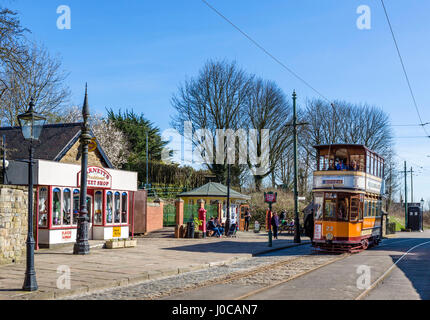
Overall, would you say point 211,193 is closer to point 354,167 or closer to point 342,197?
point 354,167

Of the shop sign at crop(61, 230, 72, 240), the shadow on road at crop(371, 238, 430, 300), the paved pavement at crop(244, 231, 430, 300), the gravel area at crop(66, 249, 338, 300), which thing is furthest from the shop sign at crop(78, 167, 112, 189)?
the shadow on road at crop(371, 238, 430, 300)

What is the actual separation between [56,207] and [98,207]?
3592mm

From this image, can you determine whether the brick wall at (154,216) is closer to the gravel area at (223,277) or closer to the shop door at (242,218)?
the shop door at (242,218)

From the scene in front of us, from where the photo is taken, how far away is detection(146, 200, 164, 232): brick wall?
3175cm

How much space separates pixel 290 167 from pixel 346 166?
30.3 metres

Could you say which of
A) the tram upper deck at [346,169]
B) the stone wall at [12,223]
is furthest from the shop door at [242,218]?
the stone wall at [12,223]

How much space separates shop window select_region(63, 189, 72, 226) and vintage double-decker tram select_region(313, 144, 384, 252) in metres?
10.6

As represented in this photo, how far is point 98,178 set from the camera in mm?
23188

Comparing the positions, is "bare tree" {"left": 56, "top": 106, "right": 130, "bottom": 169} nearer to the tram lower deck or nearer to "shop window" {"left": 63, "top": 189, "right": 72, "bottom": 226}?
"shop window" {"left": 63, "top": 189, "right": 72, "bottom": 226}

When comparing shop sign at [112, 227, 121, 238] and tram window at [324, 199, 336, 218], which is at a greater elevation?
tram window at [324, 199, 336, 218]

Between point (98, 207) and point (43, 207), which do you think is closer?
point (43, 207)

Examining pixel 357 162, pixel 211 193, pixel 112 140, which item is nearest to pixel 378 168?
pixel 357 162

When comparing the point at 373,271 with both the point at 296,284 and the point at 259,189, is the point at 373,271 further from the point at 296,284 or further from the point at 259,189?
the point at 259,189

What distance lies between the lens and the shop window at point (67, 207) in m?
21.4
